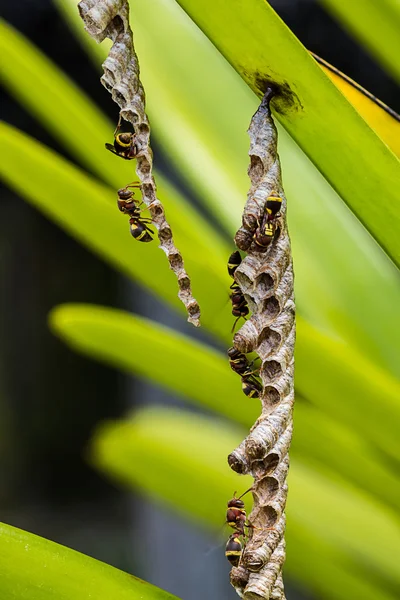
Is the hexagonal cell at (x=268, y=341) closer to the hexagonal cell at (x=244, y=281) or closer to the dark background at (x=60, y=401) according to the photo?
the hexagonal cell at (x=244, y=281)

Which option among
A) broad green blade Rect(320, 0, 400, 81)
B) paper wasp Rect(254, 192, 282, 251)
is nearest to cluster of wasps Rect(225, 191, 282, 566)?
paper wasp Rect(254, 192, 282, 251)

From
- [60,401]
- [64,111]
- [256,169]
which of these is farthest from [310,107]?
[60,401]

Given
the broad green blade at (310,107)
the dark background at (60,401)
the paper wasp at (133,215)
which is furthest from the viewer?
the dark background at (60,401)

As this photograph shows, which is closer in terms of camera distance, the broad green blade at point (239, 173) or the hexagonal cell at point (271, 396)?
the hexagonal cell at point (271, 396)

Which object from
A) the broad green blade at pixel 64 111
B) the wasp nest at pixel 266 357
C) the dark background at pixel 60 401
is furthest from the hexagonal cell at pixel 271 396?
the dark background at pixel 60 401

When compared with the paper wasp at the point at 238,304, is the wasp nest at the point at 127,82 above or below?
above

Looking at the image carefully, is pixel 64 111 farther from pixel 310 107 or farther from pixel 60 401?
pixel 60 401
